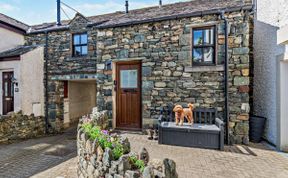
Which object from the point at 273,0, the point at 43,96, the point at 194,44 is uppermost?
the point at 273,0

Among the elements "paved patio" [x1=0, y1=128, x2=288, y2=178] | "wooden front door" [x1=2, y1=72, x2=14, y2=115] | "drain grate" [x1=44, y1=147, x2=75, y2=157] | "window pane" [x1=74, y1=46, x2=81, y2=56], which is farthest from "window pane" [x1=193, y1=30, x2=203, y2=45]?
"wooden front door" [x1=2, y1=72, x2=14, y2=115]

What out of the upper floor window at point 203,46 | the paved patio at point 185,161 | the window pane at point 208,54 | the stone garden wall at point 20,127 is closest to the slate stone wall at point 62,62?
the stone garden wall at point 20,127

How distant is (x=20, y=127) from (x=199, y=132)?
7699mm

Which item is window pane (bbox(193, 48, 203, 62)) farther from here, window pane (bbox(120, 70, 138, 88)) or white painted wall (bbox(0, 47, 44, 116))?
white painted wall (bbox(0, 47, 44, 116))

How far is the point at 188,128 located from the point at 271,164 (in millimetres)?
2008

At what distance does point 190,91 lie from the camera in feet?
20.0

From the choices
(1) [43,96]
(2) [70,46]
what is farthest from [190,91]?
(1) [43,96]

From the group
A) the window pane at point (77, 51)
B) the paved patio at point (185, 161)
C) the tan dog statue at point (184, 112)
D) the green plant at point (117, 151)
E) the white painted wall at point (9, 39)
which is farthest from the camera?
the white painted wall at point (9, 39)

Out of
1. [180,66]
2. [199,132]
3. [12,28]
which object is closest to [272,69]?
[180,66]

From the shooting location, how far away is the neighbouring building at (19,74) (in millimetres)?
8281

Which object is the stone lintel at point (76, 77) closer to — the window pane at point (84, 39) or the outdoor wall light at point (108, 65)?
the outdoor wall light at point (108, 65)

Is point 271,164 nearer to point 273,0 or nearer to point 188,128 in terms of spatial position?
point 188,128

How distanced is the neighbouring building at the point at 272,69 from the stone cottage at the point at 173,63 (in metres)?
0.34

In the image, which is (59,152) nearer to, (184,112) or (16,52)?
(184,112)
